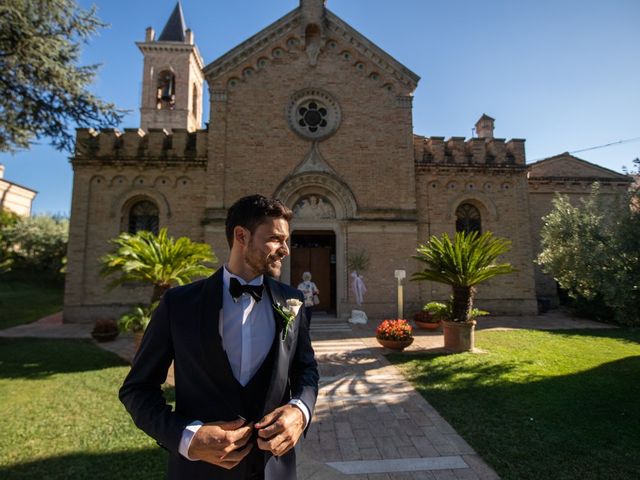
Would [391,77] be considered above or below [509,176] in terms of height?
above

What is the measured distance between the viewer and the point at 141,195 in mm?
13766

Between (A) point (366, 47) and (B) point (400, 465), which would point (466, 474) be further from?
(A) point (366, 47)

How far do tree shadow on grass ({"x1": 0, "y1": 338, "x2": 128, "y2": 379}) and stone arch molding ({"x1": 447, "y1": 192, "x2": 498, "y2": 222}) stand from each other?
1325 centimetres

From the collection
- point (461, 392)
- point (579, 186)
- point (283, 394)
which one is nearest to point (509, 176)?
point (579, 186)

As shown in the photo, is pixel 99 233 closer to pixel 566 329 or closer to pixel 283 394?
pixel 283 394

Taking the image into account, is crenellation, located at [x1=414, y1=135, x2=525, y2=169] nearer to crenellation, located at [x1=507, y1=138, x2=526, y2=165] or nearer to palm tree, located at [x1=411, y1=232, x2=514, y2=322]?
crenellation, located at [x1=507, y1=138, x2=526, y2=165]

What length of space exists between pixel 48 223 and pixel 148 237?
24885 mm

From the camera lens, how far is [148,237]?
8.09 metres

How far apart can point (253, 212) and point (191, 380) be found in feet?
3.20

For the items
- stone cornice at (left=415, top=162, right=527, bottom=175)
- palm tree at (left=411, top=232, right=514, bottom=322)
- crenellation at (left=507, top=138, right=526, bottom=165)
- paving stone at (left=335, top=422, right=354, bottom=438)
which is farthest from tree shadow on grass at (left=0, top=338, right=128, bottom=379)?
crenellation at (left=507, top=138, right=526, bottom=165)

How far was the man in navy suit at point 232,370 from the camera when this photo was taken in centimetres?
159

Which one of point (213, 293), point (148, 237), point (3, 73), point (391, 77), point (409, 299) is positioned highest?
point (391, 77)

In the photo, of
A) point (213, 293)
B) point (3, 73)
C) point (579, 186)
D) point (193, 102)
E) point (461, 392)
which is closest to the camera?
point (213, 293)

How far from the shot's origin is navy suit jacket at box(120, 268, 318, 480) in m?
1.67
